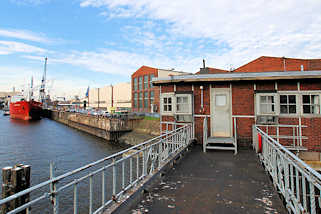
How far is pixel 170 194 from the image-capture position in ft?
14.5

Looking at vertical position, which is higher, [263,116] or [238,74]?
[238,74]

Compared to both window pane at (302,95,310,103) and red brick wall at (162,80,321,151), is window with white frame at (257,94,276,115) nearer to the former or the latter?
red brick wall at (162,80,321,151)

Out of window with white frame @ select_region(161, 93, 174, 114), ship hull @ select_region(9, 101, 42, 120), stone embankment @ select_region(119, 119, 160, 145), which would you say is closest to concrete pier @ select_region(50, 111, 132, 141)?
stone embankment @ select_region(119, 119, 160, 145)

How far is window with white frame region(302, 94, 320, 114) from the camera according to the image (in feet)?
27.1

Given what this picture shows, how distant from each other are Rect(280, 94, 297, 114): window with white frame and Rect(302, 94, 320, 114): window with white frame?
12.9 inches

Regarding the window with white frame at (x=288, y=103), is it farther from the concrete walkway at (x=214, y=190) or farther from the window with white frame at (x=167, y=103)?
the window with white frame at (x=167, y=103)

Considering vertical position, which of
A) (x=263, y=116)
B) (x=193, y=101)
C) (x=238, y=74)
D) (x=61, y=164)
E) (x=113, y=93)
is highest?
(x=113, y=93)

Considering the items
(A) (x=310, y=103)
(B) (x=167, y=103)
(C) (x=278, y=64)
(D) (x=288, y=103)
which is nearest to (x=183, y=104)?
(B) (x=167, y=103)

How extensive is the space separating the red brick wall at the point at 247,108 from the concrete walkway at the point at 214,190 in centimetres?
259

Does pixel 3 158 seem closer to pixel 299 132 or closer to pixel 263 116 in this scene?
pixel 263 116

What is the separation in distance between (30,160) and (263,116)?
16.9 meters

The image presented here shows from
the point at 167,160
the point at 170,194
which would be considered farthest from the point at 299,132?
the point at 170,194

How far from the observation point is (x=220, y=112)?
9492mm

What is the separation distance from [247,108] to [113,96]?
6215cm
